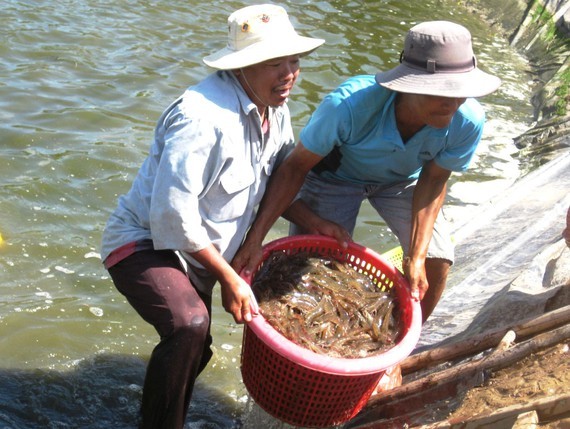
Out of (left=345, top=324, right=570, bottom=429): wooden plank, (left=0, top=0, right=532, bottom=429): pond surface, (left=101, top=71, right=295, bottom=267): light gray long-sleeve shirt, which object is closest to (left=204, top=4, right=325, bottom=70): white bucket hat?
(left=101, top=71, right=295, bottom=267): light gray long-sleeve shirt

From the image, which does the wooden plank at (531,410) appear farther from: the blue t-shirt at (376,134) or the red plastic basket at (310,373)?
the blue t-shirt at (376,134)

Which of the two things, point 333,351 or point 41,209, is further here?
point 41,209

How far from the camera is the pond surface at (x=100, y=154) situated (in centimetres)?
492

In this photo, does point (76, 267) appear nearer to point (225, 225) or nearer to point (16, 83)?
point (225, 225)

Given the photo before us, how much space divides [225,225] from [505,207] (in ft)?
11.4

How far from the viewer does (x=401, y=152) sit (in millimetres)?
4035

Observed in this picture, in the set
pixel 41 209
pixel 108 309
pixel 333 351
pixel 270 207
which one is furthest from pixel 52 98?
pixel 333 351

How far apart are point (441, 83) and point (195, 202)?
1.24m

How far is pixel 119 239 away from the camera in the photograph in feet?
11.9

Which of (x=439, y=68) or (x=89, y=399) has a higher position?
(x=439, y=68)

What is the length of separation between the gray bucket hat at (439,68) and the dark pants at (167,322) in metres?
1.32

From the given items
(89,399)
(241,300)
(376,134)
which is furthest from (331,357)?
(89,399)

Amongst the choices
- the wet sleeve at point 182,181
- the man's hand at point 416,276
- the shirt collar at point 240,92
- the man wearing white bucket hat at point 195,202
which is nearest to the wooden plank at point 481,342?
the man's hand at point 416,276

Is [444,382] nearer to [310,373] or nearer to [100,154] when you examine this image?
[310,373]
